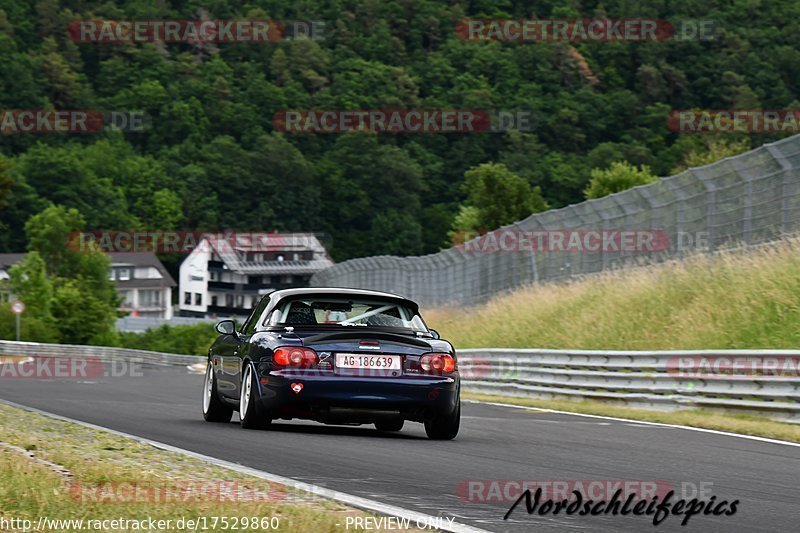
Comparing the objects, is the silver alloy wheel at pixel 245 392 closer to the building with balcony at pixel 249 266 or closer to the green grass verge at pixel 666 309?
the green grass verge at pixel 666 309

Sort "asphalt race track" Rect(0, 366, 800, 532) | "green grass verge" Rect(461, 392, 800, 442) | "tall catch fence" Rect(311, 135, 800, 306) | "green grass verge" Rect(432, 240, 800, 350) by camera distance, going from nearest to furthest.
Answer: "asphalt race track" Rect(0, 366, 800, 532)
"green grass verge" Rect(461, 392, 800, 442)
"green grass verge" Rect(432, 240, 800, 350)
"tall catch fence" Rect(311, 135, 800, 306)

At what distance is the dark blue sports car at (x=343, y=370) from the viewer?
1139 centimetres

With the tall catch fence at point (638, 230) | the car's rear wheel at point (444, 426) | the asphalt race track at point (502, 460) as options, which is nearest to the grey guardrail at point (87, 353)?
the tall catch fence at point (638, 230)

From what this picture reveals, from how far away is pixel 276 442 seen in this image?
10.8 m

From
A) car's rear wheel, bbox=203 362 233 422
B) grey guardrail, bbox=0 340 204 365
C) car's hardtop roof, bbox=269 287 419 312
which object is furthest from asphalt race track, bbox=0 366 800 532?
grey guardrail, bbox=0 340 204 365

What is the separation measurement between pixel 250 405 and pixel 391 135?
163 meters

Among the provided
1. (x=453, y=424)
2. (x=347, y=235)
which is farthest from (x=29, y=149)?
(x=453, y=424)

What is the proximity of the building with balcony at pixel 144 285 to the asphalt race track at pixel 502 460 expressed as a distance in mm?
161297

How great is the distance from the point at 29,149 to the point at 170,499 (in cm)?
17484

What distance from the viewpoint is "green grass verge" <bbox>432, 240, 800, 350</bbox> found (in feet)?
71.2

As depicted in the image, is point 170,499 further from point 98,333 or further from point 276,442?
point 98,333

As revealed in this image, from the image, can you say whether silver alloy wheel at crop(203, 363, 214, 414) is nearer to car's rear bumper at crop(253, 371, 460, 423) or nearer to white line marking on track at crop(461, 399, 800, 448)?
car's rear bumper at crop(253, 371, 460, 423)

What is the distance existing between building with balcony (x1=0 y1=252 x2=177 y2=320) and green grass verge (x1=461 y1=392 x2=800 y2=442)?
156665 mm

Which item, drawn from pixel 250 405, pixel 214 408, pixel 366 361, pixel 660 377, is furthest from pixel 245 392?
pixel 660 377
